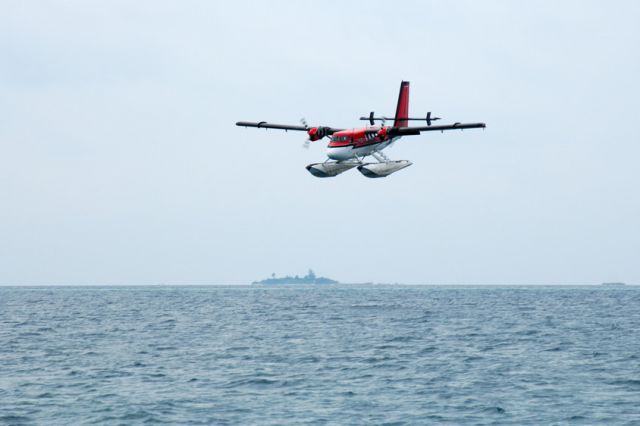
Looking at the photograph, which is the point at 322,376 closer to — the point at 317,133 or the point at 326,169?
the point at 326,169

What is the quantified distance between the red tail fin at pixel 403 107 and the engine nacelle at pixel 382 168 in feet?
25.8

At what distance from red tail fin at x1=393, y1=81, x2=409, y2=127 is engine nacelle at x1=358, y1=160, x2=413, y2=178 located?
→ 7.86 meters

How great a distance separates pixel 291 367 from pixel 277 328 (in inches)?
1212

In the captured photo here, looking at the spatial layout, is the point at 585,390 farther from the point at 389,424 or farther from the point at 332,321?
the point at 332,321

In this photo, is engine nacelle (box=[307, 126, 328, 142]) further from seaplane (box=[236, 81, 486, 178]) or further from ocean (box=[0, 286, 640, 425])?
ocean (box=[0, 286, 640, 425])

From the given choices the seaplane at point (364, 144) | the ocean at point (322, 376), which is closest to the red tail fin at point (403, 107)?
the seaplane at point (364, 144)

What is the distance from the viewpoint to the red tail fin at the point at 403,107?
62.5 m

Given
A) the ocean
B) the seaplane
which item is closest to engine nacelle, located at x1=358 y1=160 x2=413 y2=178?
the seaplane

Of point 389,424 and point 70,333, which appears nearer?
point 389,424

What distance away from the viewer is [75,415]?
33969 millimetres

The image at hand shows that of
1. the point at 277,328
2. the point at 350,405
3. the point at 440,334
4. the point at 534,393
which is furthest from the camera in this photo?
the point at 277,328

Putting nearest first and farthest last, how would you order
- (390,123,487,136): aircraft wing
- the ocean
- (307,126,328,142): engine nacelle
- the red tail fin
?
the ocean, (390,123,487,136): aircraft wing, (307,126,328,142): engine nacelle, the red tail fin

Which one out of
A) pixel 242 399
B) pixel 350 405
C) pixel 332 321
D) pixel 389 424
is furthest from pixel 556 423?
pixel 332 321

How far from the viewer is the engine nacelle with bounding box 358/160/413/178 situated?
54938 millimetres
